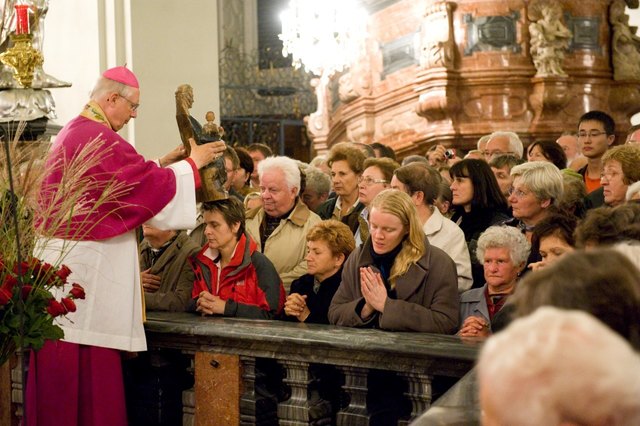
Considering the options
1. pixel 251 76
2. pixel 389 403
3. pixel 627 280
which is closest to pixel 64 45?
pixel 389 403

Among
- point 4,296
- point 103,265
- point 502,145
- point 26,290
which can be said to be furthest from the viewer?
point 502,145

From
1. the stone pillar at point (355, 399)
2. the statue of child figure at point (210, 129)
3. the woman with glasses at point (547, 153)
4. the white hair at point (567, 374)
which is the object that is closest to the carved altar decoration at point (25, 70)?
the statue of child figure at point (210, 129)

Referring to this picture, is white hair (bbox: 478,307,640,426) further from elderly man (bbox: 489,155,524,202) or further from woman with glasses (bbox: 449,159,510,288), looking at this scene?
elderly man (bbox: 489,155,524,202)

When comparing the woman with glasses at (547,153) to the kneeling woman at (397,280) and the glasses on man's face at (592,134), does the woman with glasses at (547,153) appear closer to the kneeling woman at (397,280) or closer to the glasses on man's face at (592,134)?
the glasses on man's face at (592,134)

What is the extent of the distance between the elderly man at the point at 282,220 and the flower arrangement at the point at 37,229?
1.32 m

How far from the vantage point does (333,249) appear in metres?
5.32

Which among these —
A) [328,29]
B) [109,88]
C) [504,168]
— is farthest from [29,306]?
[328,29]

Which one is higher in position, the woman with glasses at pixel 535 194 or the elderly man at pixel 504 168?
the elderly man at pixel 504 168

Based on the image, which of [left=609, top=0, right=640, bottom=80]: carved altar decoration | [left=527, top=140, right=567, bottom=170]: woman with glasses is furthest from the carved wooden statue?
[left=609, top=0, right=640, bottom=80]: carved altar decoration

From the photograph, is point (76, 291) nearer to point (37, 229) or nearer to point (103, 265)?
point (37, 229)

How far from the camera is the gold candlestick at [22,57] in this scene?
605 centimetres

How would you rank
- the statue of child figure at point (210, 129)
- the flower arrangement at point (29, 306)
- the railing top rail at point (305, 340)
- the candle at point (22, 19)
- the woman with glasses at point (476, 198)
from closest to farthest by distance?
the railing top rail at point (305, 340), the flower arrangement at point (29, 306), the statue of child figure at point (210, 129), the candle at point (22, 19), the woman with glasses at point (476, 198)

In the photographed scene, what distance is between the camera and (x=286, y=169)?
624 centimetres

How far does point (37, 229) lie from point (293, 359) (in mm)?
1191
